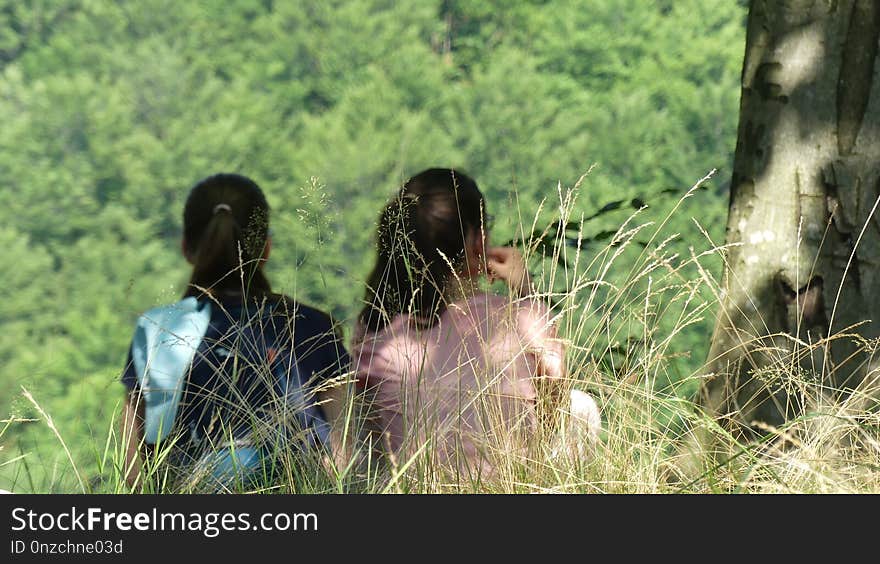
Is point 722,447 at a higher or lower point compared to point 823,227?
lower

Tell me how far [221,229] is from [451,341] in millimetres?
519

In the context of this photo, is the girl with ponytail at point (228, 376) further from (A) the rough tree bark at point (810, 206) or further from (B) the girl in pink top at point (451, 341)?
(A) the rough tree bark at point (810, 206)

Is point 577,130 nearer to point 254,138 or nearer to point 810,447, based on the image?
point 254,138

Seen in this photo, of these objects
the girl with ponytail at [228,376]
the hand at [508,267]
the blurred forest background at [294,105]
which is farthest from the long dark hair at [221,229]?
the blurred forest background at [294,105]

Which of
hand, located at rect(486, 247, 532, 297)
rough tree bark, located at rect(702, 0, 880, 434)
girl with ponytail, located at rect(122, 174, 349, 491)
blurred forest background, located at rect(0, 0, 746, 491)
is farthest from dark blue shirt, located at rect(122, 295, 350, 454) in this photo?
blurred forest background, located at rect(0, 0, 746, 491)

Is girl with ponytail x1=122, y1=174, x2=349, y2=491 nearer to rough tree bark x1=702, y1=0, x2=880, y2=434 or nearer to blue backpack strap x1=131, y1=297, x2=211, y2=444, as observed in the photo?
blue backpack strap x1=131, y1=297, x2=211, y2=444

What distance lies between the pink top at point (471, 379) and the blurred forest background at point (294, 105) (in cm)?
1859

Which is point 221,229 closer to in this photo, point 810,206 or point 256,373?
point 256,373

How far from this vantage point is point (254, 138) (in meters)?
24.1

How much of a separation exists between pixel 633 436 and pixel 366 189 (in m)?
17.7

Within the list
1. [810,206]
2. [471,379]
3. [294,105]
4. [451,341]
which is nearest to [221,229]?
[451,341]

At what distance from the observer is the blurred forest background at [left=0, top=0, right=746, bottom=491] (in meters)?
21.6

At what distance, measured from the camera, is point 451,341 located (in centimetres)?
178

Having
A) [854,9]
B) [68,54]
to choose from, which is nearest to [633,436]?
[854,9]
